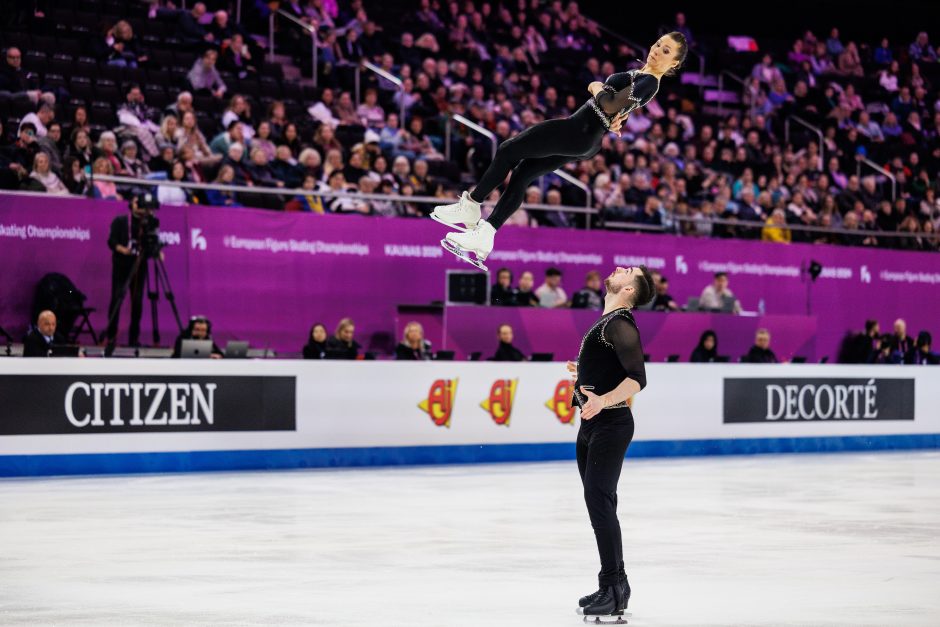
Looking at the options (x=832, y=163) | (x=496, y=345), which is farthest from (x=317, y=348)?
(x=832, y=163)

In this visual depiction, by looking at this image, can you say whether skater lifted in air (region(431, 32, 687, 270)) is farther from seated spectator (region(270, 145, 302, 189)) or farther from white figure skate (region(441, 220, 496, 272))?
seated spectator (region(270, 145, 302, 189))

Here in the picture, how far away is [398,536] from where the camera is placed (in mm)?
10750

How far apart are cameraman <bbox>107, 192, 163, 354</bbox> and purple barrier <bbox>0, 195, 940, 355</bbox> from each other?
1.92 ft

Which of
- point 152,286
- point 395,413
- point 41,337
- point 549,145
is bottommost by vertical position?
point 395,413

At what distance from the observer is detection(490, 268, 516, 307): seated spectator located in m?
19.4

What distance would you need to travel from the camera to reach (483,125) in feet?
75.4

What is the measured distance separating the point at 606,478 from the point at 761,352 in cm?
1391

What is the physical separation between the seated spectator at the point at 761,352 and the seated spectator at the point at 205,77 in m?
8.74

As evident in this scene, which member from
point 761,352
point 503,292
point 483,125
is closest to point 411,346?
point 503,292

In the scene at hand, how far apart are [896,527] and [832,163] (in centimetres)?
1717

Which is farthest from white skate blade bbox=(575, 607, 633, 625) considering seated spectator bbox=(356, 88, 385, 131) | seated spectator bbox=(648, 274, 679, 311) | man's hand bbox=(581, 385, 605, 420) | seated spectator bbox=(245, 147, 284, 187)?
seated spectator bbox=(356, 88, 385, 131)

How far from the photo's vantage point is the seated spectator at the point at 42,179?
16828mm

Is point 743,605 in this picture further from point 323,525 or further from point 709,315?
point 709,315

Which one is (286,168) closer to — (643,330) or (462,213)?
(643,330)
